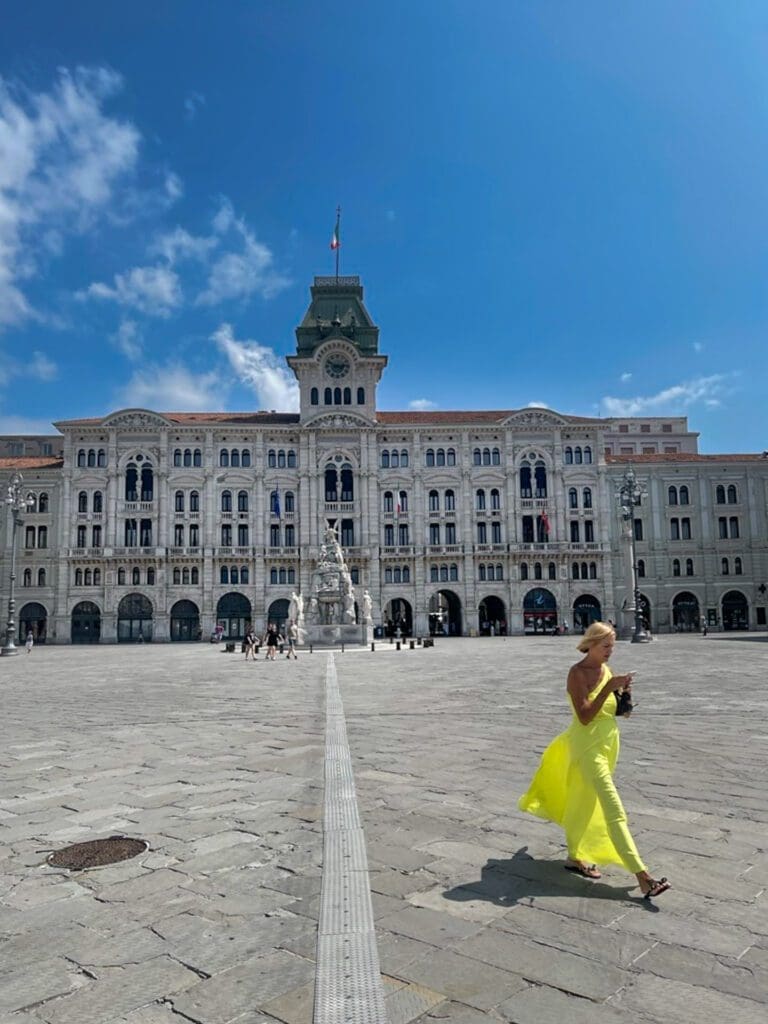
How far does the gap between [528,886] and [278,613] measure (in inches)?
2234

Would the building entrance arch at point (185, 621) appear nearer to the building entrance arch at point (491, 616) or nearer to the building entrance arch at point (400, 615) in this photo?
the building entrance arch at point (400, 615)

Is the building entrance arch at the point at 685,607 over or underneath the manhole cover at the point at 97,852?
over

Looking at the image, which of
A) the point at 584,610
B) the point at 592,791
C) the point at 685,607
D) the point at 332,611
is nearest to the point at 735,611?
the point at 685,607

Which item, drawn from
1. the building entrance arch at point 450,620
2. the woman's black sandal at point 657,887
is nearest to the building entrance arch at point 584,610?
the building entrance arch at point 450,620

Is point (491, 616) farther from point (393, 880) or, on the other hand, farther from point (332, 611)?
point (393, 880)

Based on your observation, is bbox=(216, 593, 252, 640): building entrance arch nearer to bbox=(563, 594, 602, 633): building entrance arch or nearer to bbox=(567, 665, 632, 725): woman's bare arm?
bbox=(563, 594, 602, 633): building entrance arch

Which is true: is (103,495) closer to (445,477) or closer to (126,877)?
(445,477)

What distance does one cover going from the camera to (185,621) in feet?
199

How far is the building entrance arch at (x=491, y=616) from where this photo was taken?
6225cm

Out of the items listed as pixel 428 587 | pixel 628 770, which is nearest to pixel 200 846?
pixel 628 770

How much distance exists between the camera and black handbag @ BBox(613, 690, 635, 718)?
5.26m

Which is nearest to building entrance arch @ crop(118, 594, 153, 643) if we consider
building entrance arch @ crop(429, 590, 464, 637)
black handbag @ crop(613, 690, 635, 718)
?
building entrance arch @ crop(429, 590, 464, 637)

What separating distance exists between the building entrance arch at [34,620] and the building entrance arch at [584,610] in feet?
137

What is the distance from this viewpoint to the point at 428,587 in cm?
6184
